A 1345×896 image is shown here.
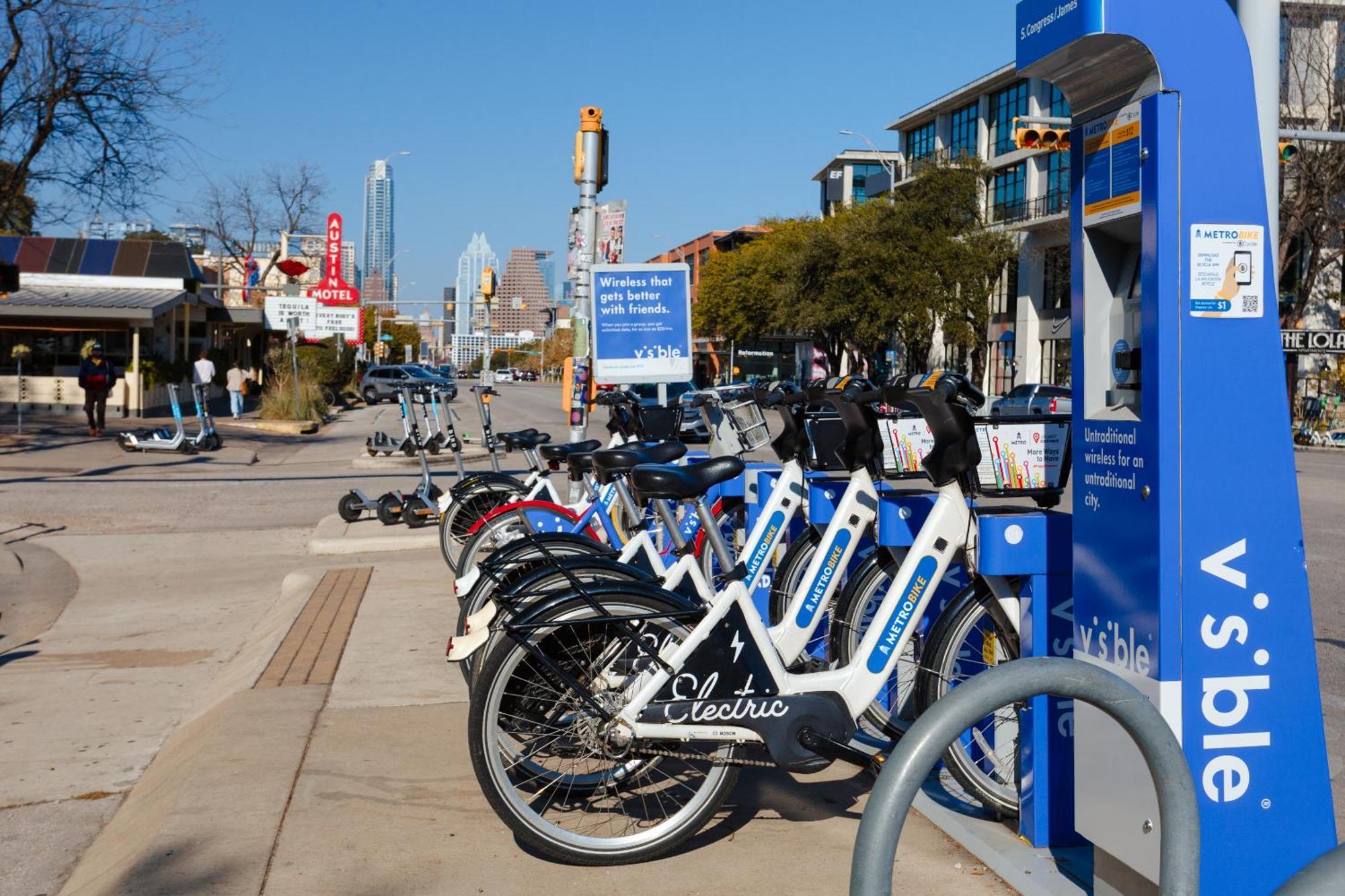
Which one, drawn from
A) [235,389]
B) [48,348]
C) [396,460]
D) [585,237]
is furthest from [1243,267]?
[48,348]

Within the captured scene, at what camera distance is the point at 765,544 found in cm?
519

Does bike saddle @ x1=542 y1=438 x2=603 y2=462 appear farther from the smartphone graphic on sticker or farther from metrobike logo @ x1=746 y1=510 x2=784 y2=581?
the smartphone graphic on sticker

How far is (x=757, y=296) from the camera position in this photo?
260 feet

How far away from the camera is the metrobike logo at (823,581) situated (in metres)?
4.48

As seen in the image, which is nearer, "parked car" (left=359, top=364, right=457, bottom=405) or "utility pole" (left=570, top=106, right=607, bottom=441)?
"utility pole" (left=570, top=106, right=607, bottom=441)

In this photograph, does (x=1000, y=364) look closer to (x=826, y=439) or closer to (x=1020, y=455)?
(x=826, y=439)

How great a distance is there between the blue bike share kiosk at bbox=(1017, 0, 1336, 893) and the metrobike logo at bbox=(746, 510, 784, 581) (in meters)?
2.04

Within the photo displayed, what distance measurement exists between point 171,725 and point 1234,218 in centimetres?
543

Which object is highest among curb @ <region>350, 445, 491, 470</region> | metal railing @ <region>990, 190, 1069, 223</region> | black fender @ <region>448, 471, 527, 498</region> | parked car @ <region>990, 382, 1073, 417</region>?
metal railing @ <region>990, 190, 1069, 223</region>

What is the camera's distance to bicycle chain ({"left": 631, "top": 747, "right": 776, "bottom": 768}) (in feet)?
12.4

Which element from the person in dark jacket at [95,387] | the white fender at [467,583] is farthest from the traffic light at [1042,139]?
the person in dark jacket at [95,387]

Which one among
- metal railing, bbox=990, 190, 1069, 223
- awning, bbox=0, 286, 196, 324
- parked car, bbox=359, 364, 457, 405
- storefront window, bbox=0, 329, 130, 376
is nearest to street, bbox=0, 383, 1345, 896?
awning, bbox=0, 286, 196, 324

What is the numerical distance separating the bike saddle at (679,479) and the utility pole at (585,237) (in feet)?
21.9

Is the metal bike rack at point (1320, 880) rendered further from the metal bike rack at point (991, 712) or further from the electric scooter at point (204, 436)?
the electric scooter at point (204, 436)
